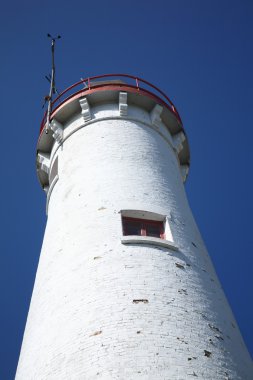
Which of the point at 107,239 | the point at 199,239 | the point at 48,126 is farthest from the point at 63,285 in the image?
the point at 48,126

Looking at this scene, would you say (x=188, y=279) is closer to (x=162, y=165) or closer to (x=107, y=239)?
(x=107, y=239)

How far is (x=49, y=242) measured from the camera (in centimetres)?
995

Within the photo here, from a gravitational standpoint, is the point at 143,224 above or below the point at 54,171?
below

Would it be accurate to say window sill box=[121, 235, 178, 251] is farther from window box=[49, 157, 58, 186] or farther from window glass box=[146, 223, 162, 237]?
window box=[49, 157, 58, 186]

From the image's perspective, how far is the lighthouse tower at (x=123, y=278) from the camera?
649cm

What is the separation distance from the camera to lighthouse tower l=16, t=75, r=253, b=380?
6.49 m

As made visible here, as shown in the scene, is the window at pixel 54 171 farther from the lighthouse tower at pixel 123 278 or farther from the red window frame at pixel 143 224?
the red window frame at pixel 143 224

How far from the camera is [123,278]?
7645mm

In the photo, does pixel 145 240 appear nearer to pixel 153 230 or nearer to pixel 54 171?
pixel 153 230

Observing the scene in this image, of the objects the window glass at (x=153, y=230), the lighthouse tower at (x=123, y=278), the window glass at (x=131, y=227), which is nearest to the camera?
the lighthouse tower at (x=123, y=278)

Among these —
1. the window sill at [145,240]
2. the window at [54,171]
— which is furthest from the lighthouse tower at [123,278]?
the window at [54,171]

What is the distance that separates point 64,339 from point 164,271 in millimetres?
2066

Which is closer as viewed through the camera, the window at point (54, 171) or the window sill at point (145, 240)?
the window sill at point (145, 240)

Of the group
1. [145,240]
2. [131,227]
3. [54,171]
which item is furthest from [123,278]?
[54,171]
